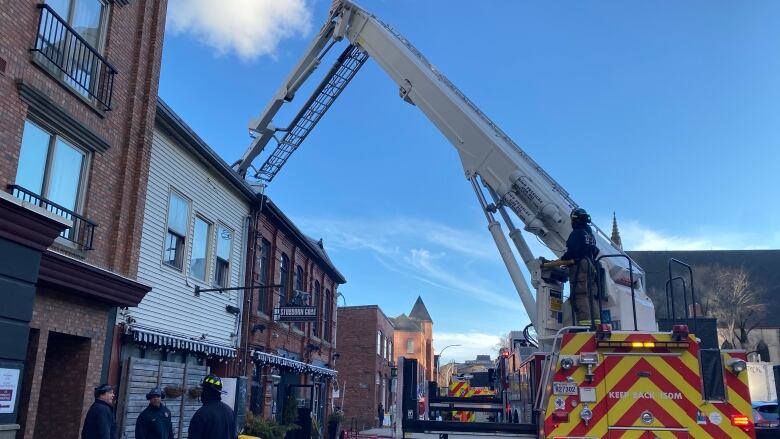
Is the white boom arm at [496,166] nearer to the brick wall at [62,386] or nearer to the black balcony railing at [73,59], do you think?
the black balcony railing at [73,59]

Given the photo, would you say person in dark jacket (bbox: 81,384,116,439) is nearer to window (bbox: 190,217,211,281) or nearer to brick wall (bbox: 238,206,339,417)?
window (bbox: 190,217,211,281)

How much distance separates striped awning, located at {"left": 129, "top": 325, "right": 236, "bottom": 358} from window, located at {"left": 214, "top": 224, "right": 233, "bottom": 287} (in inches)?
60.7

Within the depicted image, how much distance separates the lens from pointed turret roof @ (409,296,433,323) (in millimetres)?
83750

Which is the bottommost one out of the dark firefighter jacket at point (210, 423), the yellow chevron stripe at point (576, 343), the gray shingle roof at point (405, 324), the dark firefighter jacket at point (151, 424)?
the dark firefighter jacket at point (151, 424)

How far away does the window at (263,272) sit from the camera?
17453mm

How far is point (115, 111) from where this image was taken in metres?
10.8

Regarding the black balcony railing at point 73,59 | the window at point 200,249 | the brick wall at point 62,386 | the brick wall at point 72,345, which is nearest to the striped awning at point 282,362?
the window at point 200,249

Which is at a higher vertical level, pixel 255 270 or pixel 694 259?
pixel 694 259

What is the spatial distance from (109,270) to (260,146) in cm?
735

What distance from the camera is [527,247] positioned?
30.3ft

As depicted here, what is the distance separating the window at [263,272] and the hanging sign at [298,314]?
3.29 feet

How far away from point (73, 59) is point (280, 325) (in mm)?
10472

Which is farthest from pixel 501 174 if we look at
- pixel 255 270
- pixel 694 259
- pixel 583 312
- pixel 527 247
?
pixel 694 259

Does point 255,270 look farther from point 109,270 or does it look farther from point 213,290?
point 109,270
